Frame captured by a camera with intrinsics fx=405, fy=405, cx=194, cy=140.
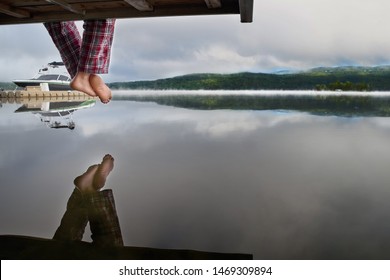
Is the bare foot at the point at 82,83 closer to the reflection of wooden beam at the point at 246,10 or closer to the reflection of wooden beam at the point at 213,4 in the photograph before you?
the reflection of wooden beam at the point at 213,4

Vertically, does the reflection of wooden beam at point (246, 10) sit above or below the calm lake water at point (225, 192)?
above

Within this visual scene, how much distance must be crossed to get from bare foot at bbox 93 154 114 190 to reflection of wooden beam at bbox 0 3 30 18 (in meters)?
1.02

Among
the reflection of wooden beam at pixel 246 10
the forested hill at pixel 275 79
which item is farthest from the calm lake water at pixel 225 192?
the forested hill at pixel 275 79

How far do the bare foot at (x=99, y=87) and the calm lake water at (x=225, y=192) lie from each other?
0.57 metres

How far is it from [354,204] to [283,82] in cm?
1009

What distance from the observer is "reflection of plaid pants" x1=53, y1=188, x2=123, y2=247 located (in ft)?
5.23

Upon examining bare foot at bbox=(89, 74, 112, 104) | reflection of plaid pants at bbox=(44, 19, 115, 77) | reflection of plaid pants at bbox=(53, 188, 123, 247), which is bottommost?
reflection of plaid pants at bbox=(53, 188, 123, 247)

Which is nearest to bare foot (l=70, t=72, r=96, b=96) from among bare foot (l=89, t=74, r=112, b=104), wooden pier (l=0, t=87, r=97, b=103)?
bare foot (l=89, t=74, r=112, b=104)

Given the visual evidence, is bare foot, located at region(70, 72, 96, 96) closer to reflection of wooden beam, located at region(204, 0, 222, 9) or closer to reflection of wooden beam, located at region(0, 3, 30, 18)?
reflection of wooden beam, located at region(0, 3, 30, 18)

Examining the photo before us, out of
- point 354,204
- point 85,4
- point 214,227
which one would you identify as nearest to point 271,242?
point 214,227

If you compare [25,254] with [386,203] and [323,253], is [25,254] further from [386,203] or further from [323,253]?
[386,203]

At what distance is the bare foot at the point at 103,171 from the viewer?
2.46 m

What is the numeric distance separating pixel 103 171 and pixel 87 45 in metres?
1.18

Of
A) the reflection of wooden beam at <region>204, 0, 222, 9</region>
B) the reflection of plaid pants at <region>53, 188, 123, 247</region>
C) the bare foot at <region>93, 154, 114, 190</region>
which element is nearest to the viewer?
the reflection of plaid pants at <region>53, 188, 123, 247</region>
